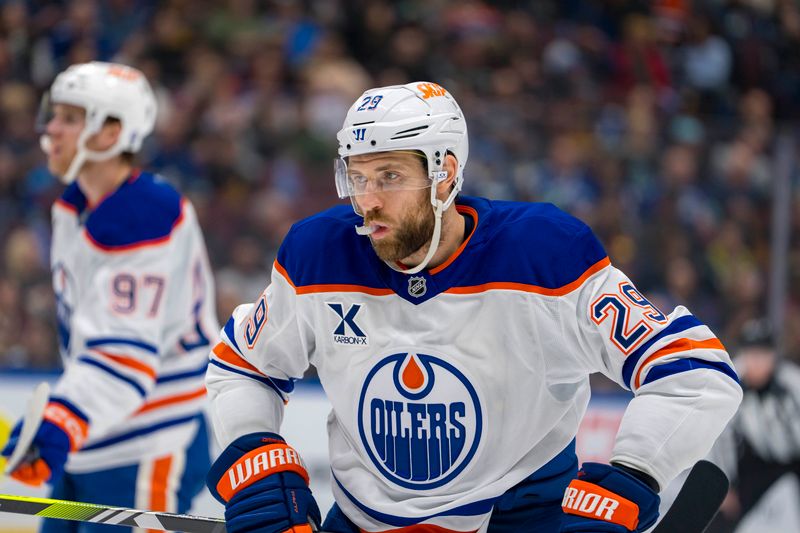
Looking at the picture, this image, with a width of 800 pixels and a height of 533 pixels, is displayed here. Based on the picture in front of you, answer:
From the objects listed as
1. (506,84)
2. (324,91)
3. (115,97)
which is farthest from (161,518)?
(506,84)

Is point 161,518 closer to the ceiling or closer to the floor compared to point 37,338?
closer to the floor

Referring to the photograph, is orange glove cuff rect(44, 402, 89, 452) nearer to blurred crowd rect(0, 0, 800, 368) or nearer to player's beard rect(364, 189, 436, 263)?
player's beard rect(364, 189, 436, 263)

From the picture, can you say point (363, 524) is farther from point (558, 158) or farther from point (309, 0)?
point (309, 0)

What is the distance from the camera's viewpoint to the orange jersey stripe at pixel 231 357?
2227 millimetres

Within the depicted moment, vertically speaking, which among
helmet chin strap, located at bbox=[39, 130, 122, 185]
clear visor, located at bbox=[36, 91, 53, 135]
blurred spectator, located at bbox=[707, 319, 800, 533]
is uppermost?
clear visor, located at bbox=[36, 91, 53, 135]

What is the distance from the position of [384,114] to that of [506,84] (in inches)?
164

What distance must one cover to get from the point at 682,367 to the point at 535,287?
0.28m

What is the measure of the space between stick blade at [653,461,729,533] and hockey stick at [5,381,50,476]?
58.1 inches

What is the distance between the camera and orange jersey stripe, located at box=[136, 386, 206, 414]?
317cm

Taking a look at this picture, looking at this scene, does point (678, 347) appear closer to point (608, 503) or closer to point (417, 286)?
point (608, 503)

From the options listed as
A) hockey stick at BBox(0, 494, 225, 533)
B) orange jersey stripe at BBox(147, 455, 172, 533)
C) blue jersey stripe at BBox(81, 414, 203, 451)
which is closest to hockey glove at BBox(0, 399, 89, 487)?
blue jersey stripe at BBox(81, 414, 203, 451)

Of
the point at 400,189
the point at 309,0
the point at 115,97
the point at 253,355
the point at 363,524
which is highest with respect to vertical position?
the point at 309,0

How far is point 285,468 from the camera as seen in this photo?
80.4 inches

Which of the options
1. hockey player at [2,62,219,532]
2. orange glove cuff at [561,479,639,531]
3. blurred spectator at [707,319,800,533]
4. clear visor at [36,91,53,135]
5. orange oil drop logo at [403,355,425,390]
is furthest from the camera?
blurred spectator at [707,319,800,533]
